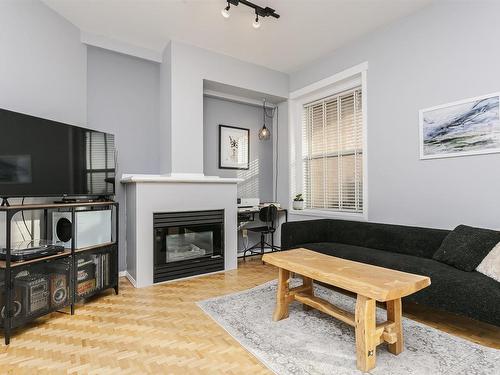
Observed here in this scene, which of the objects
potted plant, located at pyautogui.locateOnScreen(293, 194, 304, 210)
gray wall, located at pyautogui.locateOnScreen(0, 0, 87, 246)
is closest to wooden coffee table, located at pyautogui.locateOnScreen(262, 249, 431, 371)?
potted plant, located at pyautogui.locateOnScreen(293, 194, 304, 210)

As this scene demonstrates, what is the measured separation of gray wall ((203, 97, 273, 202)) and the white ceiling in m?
0.90

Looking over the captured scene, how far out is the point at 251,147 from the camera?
4.88m

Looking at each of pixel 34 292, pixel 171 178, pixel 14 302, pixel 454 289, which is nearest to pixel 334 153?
pixel 171 178

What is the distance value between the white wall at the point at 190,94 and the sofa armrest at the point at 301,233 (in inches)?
56.4

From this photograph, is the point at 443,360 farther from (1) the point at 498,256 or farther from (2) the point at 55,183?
(2) the point at 55,183

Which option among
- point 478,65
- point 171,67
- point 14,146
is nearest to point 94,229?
point 14,146

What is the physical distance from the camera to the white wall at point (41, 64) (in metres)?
2.57

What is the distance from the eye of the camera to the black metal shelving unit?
2.04 meters

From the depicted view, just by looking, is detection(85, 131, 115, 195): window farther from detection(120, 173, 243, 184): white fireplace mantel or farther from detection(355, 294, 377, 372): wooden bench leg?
detection(355, 294, 377, 372): wooden bench leg

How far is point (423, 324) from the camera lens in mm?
2266

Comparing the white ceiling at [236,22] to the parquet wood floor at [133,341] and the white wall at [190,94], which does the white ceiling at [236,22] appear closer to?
the white wall at [190,94]

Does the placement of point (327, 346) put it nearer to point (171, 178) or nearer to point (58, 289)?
point (58, 289)

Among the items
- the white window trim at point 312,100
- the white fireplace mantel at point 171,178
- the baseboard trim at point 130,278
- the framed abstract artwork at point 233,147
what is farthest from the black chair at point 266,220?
the baseboard trim at point 130,278

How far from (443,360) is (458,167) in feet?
6.00
